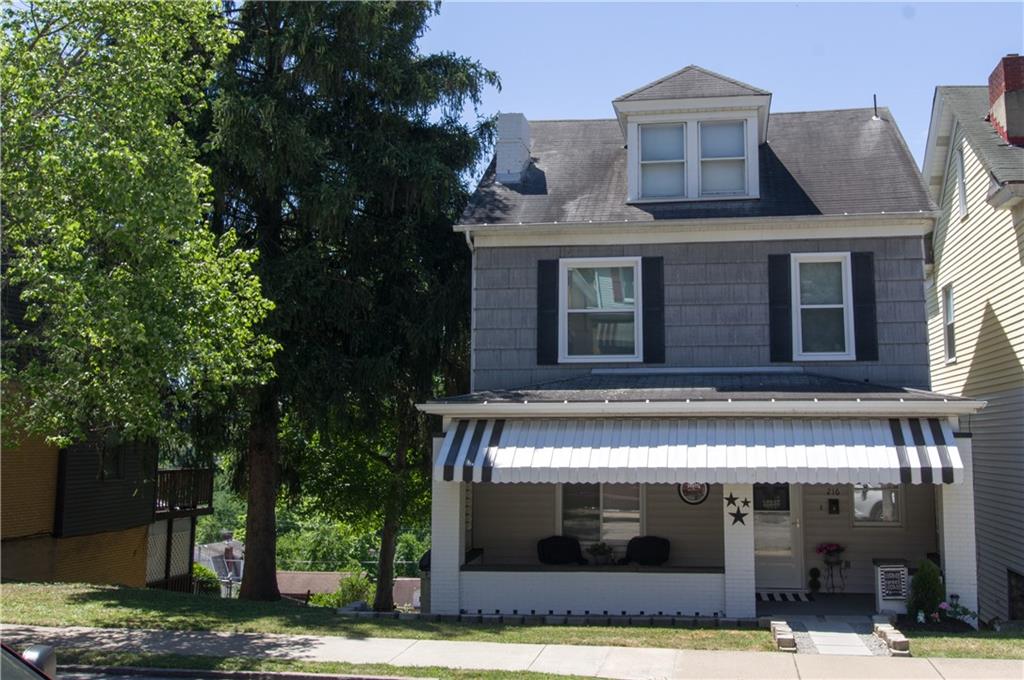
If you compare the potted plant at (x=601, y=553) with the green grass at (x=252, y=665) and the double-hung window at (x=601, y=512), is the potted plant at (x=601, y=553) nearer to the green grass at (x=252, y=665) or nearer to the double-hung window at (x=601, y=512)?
the double-hung window at (x=601, y=512)

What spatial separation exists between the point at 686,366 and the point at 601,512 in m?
3.10

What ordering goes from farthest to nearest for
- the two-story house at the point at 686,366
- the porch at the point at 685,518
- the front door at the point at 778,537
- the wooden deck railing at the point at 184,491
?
the wooden deck railing at the point at 184,491, the front door at the point at 778,537, the two-story house at the point at 686,366, the porch at the point at 685,518

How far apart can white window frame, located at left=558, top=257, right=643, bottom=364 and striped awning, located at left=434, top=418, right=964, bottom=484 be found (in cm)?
209

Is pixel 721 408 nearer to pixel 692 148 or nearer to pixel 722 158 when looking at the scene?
pixel 722 158

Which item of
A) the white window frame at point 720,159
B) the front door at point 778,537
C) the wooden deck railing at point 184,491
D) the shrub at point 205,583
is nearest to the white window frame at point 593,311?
the white window frame at point 720,159

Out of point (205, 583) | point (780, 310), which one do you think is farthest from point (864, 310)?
point (205, 583)

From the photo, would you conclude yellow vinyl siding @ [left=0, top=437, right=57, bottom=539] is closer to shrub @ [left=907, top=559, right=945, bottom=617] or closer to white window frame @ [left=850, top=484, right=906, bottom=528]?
white window frame @ [left=850, top=484, right=906, bottom=528]

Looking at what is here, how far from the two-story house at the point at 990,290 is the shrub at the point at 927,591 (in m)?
3.98

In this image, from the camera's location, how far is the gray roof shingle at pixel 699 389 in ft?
46.9

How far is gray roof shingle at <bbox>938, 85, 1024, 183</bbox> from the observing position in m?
15.9

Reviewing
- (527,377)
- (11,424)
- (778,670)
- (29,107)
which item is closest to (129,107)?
(29,107)

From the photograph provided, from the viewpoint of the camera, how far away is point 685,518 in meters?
17.1

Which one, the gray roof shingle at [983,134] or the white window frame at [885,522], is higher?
the gray roof shingle at [983,134]

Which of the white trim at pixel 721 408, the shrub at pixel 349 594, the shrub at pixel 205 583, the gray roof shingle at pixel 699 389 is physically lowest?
the shrub at pixel 349 594
